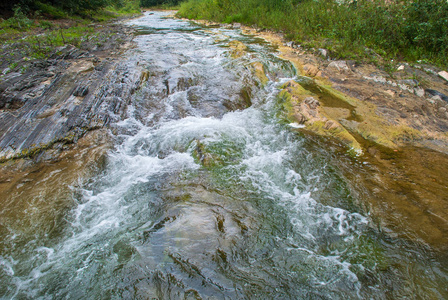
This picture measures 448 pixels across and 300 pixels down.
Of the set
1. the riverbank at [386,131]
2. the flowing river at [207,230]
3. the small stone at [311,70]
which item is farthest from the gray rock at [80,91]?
the small stone at [311,70]

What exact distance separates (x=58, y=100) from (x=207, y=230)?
549 centimetres

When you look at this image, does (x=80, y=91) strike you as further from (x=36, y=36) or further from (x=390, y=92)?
(x=390, y=92)

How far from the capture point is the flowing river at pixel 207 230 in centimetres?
247

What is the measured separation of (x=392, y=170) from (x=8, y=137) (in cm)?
773

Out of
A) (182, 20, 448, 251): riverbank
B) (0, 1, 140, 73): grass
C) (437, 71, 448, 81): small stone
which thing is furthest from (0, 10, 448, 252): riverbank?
(0, 1, 140, 73): grass

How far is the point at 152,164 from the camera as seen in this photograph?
4469 millimetres

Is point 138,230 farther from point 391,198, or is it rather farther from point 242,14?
point 242,14

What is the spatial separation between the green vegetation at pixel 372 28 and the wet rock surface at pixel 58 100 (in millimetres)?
8536

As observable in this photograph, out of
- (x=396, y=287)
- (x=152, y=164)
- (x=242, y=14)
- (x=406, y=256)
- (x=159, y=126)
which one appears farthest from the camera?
(x=242, y=14)

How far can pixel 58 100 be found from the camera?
574cm

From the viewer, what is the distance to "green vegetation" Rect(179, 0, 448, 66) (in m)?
7.64

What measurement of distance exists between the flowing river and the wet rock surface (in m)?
0.96

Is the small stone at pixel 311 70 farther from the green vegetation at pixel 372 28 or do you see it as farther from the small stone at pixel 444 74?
the small stone at pixel 444 74

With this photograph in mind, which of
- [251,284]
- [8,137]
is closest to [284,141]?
[251,284]
